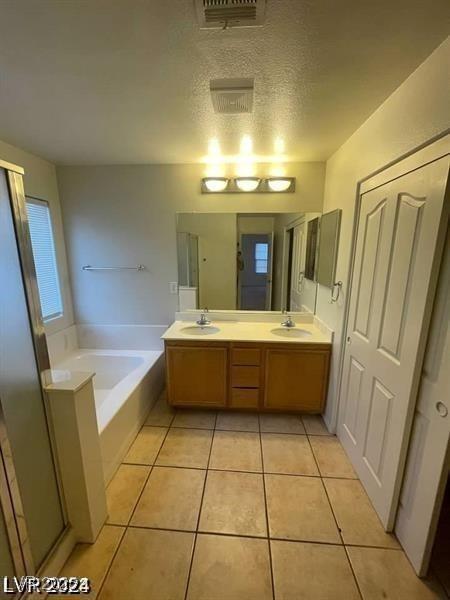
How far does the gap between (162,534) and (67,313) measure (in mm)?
2285

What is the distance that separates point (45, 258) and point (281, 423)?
274 cm

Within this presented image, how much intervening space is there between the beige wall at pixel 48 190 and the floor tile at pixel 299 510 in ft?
8.16

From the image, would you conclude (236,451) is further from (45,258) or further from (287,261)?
(45,258)

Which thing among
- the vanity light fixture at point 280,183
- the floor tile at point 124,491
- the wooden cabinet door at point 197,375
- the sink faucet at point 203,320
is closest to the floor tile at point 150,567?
the floor tile at point 124,491

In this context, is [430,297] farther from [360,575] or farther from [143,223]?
[143,223]

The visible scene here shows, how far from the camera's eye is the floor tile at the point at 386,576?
1.20 metres

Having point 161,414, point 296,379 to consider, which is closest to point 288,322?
point 296,379

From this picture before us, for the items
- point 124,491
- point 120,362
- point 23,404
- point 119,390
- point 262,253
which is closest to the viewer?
point 23,404

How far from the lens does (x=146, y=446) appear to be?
6.88 feet

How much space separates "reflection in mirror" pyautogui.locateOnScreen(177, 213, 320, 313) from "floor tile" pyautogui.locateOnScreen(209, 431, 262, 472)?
122cm

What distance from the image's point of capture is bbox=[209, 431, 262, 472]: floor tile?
1.91m

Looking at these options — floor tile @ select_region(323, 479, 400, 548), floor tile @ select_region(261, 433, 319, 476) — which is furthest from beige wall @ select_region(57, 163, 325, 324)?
floor tile @ select_region(323, 479, 400, 548)

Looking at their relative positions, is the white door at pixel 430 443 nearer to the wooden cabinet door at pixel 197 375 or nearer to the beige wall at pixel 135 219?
the wooden cabinet door at pixel 197 375

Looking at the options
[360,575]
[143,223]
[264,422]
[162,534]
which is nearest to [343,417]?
[264,422]
